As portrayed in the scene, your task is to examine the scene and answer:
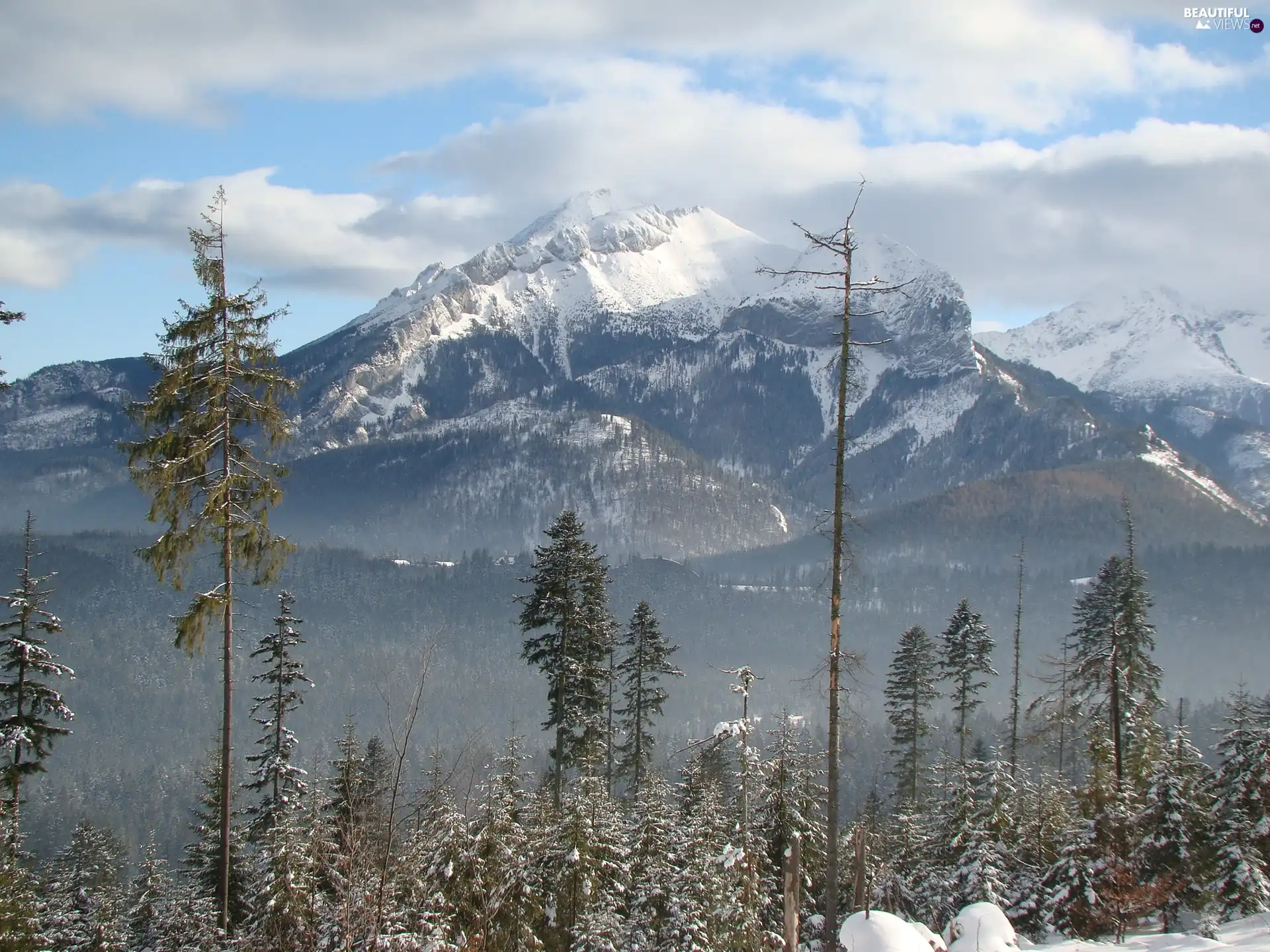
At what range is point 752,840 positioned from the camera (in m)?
25.7

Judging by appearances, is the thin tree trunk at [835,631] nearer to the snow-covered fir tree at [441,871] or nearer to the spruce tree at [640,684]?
the snow-covered fir tree at [441,871]

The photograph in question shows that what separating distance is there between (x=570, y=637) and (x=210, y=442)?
15894 mm

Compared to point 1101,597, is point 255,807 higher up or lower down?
lower down

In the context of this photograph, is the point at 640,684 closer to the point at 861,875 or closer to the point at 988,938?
the point at 861,875

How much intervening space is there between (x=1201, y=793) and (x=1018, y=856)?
204 inches

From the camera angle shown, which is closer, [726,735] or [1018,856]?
[726,735]

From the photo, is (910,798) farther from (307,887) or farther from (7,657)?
(7,657)

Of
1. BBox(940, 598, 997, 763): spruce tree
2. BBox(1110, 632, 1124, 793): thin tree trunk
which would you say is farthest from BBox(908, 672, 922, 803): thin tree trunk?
BBox(1110, 632, 1124, 793): thin tree trunk

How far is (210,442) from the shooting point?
Result: 1936cm

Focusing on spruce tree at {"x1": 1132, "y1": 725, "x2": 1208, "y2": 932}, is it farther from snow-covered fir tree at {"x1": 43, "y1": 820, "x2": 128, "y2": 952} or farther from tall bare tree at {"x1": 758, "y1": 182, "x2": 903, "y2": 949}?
snow-covered fir tree at {"x1": 43, "y1": 820, "x2": 128, "y2": 952}

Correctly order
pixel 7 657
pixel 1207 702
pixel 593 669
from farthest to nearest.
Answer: pixel 1207 702, pixel 593 669, pixel 7 657

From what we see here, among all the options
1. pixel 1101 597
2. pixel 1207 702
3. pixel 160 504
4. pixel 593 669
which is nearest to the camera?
pixel 160 504

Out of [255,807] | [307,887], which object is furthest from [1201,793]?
[255,807]

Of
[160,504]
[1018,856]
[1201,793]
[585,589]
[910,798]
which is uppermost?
[160,504]
